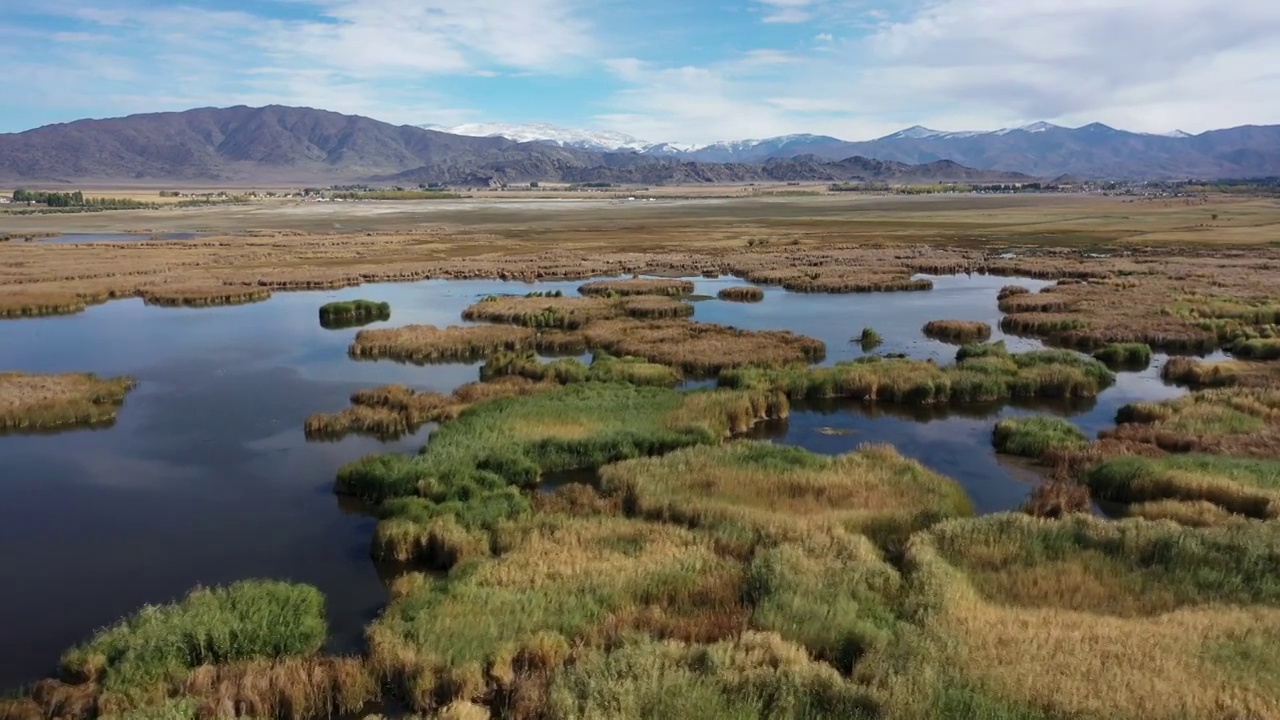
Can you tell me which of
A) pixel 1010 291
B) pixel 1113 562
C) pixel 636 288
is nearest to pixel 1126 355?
pixel 1010 291

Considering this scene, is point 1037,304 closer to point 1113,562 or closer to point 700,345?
point 700,345

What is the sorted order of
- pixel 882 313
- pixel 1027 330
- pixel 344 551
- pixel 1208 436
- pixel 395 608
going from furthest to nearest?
pixel 882 313 → pixel 1027 330 → pixel 1208 436 → pixel 344 551 → pixel 395 608

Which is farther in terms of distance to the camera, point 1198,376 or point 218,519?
point 1198,376

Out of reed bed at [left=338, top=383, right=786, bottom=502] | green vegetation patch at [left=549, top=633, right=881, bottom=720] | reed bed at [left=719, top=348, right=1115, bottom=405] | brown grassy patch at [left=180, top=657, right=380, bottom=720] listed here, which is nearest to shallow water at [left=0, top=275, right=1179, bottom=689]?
reed bed at [left=719, top=348, right=1115, bottom=405]

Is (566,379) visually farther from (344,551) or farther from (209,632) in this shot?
(209,632)

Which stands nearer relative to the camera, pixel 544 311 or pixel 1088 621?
pixel 1088 621

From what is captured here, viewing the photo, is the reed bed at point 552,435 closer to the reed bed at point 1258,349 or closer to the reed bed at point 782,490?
the reed bed at point 782,490

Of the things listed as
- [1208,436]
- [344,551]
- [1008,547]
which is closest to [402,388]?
[344,551]
